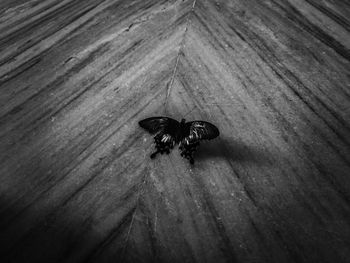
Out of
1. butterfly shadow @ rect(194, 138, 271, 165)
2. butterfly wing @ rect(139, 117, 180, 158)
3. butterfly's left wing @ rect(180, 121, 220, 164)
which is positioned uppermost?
butterfly wing @ rect(139, 117, 180, 158)

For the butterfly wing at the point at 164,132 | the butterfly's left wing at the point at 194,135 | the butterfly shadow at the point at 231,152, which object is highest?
the butterfly wing at the point at 164,132

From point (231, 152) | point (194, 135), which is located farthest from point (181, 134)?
point (231, 152)

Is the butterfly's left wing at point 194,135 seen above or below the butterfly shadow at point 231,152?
above

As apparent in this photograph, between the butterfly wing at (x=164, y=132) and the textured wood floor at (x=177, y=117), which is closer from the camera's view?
the textured wood floor at (x=177, y=117)

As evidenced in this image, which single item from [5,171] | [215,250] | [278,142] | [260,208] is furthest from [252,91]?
[5,171]

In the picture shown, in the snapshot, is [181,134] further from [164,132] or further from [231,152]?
[231,152]

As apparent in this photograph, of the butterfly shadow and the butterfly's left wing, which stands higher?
the butterfly's left wing

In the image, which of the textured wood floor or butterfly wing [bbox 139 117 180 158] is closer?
the textured wood floor
